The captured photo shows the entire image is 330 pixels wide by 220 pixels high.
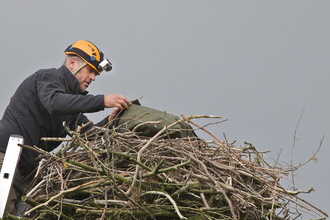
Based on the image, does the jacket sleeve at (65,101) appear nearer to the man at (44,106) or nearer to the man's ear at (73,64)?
the man at (44,106)

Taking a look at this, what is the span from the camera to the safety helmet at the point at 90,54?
351cm

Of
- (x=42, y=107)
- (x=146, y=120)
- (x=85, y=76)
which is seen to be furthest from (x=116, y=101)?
(x=85, y=76)

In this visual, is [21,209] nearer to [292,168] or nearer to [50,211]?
[50,211]

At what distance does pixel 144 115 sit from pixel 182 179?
2.20 feet

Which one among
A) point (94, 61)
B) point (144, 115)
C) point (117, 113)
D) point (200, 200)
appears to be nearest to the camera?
point (200, 200)

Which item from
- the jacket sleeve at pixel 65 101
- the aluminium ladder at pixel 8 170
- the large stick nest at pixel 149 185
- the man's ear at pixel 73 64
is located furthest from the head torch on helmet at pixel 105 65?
the aluminium ladder at pixel 8 170

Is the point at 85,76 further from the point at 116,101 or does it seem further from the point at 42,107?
the point at 116,101

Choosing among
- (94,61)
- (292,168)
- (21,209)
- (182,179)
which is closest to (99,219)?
(182,179)

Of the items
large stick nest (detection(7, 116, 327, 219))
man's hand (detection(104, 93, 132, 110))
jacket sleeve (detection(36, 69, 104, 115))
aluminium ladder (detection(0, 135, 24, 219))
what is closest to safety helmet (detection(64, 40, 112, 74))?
jacket sleeve (detection(36, 69, 104, 115))

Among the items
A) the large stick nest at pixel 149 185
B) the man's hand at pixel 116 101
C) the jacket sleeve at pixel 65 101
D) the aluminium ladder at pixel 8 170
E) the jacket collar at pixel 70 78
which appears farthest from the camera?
the jacket collar at pixel 70 78

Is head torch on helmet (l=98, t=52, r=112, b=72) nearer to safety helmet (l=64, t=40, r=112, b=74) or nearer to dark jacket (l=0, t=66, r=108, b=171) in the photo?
safety helmet (l=64, t=40, r=112, b=74)

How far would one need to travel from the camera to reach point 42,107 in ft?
9.78

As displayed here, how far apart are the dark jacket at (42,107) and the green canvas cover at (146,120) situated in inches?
9.0

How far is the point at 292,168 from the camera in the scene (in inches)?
111
